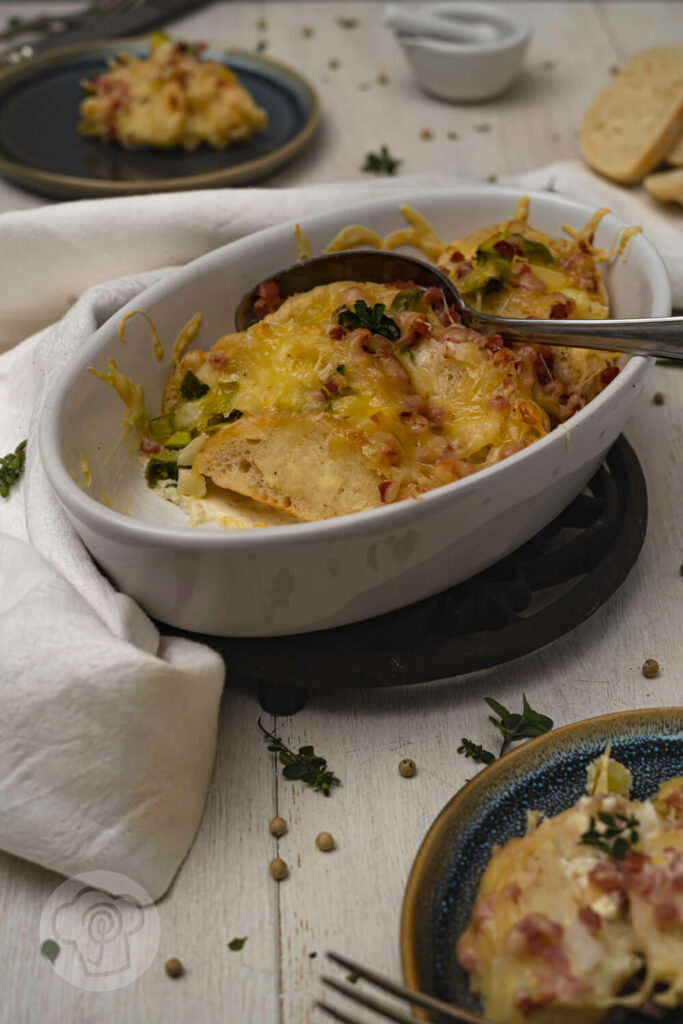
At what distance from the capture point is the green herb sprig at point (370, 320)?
7.32 ft

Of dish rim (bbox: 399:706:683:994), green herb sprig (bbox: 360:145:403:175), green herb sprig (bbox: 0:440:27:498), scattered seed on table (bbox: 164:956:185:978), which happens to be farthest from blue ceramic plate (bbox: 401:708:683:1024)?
green herb sprig (bbox: 360:145:403:175)

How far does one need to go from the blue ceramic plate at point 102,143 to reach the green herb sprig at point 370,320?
52.8 inches

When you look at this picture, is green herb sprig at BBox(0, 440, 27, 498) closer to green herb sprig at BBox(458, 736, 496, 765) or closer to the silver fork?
green herb sprig at BBox(458, 736, 496, 765)

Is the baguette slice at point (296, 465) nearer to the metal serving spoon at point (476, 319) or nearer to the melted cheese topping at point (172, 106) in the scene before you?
the metal serving spoon at point (476, 319)

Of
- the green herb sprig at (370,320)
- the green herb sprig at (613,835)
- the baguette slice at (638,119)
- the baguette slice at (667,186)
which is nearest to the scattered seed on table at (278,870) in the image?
the green herb sprig at (613,835)

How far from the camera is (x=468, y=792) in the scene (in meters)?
1.72

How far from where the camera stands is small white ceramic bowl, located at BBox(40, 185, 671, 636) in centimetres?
179

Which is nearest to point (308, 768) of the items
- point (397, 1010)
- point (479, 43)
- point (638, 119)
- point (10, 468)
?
point (397, 1010)

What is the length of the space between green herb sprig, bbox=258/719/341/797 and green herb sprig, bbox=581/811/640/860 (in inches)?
21.5

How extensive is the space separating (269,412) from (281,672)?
0.53m

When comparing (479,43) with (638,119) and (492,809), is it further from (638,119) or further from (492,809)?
(492,809)

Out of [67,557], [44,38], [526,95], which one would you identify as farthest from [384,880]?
[44,38]

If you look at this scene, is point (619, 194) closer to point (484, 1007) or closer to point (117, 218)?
point (117, 218)

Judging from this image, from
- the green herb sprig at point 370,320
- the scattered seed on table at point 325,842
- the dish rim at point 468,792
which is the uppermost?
the green herb sprig at point 370,320
